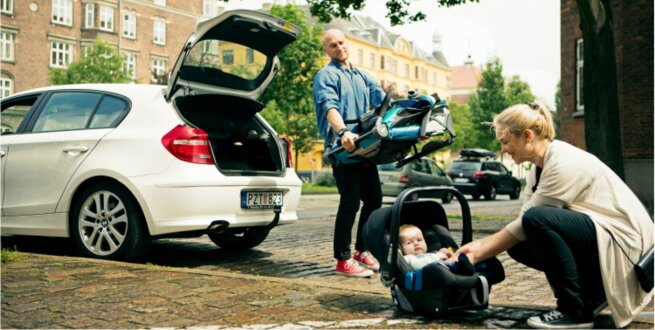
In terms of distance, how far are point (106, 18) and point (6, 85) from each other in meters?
10.4

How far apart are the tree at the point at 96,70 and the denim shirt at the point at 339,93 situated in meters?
40.3

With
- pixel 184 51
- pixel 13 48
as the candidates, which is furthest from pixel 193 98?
pixel 13 48

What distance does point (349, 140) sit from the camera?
4926 mm

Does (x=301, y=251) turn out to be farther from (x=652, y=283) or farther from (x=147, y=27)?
(x=147, y=27)

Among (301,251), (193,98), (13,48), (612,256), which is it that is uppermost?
(13,48)

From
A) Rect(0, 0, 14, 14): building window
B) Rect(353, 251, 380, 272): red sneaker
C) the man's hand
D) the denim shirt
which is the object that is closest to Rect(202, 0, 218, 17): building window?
Rect(0, 0, 14, 14): building window

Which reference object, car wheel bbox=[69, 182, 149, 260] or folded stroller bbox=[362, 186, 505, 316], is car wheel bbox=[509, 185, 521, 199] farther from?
folded stroller bbox=[362, 186, 505, 316]

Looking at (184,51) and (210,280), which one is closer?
(210,280)

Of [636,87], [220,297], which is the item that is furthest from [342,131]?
[636,87]

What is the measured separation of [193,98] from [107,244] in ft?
5.02

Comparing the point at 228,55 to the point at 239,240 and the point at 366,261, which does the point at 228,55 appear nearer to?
the point at 239,240

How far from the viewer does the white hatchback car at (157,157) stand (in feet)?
18.7

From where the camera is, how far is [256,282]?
487 cm

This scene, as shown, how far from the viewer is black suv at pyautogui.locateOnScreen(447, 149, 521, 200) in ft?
86.8
